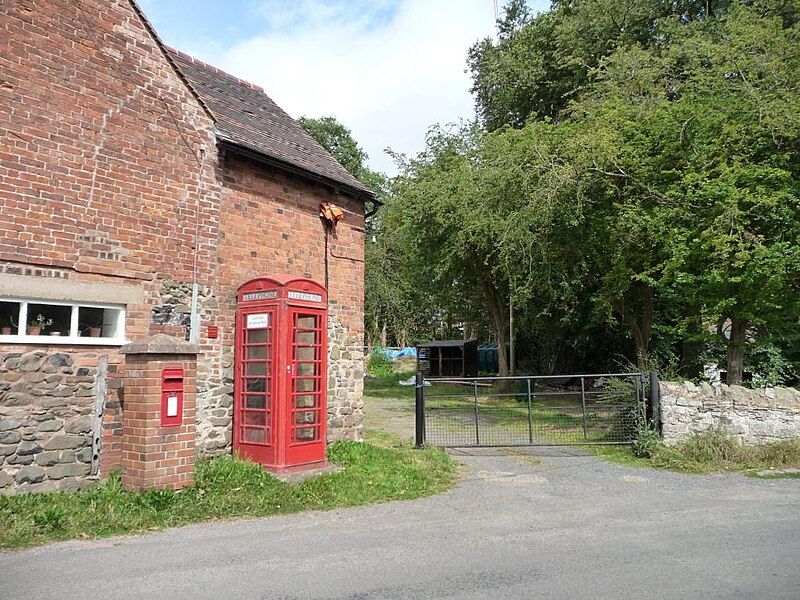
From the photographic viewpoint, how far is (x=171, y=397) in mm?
7430

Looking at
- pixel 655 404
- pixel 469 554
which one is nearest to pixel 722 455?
pixel 655 404

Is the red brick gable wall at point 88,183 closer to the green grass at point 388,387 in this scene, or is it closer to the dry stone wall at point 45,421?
the dry stone wall at point 45,421

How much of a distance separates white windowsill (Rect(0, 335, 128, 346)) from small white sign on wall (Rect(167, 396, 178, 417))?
1152 millimetres

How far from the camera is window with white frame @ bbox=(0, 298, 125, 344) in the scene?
7023 mm

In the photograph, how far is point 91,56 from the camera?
7.89 meters

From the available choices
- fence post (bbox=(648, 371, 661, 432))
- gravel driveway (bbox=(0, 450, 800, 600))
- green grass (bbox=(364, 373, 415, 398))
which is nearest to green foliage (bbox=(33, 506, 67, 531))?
gravel driveway (bbox=(0, 450, 800, 600))

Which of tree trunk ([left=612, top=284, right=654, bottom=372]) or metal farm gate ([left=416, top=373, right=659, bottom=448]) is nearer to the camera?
metal farm gate ([left=416, top=373, right=659, bottom=448])

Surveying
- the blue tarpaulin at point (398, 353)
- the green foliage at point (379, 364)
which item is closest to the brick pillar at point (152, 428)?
the green foliage at point (379, 364)

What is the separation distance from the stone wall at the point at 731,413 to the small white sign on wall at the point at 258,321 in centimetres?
677

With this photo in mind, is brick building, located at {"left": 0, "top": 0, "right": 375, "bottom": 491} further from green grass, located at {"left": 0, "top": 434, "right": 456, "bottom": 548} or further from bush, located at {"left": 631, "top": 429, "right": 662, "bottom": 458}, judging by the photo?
bush, located at {"left": 631, "top": 429, "right": 662, "bottom": 458}

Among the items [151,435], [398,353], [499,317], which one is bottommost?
[151,435]

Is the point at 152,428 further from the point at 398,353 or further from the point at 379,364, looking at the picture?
the point at 398,353

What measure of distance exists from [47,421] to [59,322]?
1177 millimetres

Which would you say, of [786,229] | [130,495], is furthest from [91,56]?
[786,229]
